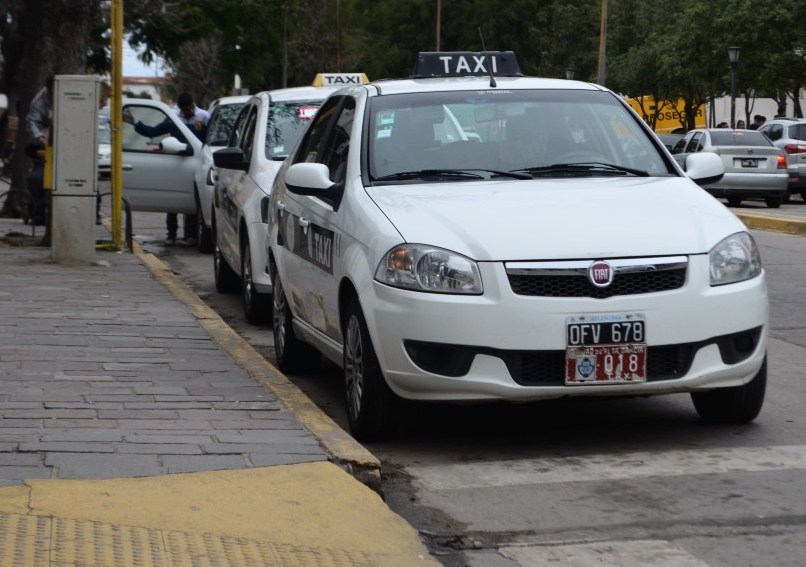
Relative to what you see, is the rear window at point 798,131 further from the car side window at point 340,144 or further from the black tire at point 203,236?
the car side window at point 340,144

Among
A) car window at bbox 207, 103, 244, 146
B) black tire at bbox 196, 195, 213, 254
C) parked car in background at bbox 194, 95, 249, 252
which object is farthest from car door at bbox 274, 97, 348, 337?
black tire at bbox 196, 195, 213, 254

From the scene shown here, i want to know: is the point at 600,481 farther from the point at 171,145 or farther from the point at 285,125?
the point at 171,145

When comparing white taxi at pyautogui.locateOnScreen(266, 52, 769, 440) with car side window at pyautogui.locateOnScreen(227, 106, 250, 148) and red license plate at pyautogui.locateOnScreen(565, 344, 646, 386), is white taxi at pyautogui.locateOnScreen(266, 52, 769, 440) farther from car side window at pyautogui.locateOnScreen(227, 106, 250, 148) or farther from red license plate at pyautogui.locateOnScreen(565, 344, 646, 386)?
car side window at pyautogui.locateOnScreen(227, 106, 250, 148)

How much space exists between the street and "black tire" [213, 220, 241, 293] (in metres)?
4.68

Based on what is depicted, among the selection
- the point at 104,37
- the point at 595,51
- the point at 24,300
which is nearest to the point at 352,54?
the point at 595,51

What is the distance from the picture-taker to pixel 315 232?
300 inches

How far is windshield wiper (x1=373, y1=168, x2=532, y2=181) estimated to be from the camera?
723 centimetres

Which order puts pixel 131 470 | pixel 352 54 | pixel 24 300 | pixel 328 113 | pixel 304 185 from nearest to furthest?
1. pixel 131 470
2. pixel 304 185
3. pixel 328 113
4. pixel 24 300
5. pixel 352 54

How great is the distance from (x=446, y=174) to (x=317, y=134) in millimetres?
1555

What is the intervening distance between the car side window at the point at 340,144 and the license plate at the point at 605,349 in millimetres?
1801

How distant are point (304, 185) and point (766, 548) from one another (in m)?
3.23

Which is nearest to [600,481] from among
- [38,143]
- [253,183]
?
[253,183]

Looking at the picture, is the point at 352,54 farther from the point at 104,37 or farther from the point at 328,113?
the point at 328,113

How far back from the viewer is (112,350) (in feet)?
28.2
